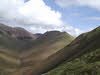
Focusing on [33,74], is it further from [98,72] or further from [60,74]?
[98,72]

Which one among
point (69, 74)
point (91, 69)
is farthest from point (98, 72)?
point (69, 74)

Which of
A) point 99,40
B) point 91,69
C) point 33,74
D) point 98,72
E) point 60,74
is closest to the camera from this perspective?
point 98,72

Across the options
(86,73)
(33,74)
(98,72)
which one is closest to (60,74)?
(86,73)

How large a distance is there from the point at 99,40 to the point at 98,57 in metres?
53.1

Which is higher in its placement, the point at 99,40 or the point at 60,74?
the point at 99,40

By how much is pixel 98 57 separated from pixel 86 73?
31.2 metres

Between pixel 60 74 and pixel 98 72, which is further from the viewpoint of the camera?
pixel 60 74

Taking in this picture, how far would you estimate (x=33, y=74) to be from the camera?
7160 inches

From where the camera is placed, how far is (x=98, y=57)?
333 feet

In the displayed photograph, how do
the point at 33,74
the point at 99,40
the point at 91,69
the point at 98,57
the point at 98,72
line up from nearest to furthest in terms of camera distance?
the point at 98,72, the point at 91,69, the point at 98,57, the point at 99,40, the point at 33,74

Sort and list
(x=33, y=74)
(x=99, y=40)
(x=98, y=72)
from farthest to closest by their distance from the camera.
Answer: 1. (x=33, y=74)
2. (x=99, y=40)
3. (x=98, y=72)

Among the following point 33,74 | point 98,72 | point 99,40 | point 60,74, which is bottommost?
point 98,72

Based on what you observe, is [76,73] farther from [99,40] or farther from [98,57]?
[99,40]

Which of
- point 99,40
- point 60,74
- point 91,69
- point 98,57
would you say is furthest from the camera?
point 99,40
